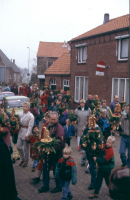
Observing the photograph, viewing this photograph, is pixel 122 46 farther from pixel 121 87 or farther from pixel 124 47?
pixel 121 87

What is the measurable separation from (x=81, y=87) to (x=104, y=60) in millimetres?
3919

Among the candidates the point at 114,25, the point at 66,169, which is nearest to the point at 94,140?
the point at 66,169

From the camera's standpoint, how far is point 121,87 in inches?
592

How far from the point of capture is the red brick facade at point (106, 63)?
1512cm

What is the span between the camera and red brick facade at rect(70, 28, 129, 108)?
1512 cm

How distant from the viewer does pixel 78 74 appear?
775 inches

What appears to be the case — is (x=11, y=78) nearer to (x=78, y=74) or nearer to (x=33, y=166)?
(x=78, y=74)

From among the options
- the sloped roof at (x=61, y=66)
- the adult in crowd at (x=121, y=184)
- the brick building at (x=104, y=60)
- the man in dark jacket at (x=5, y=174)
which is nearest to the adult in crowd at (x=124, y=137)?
the man in dark jacket at (x=5, y=174)

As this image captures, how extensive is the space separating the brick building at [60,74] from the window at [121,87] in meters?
6.57

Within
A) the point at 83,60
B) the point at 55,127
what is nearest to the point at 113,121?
the point at 55,127

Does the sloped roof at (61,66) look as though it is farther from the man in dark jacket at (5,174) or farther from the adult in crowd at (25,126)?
the man in dark jacket at (5,174)

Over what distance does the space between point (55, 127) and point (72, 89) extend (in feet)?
50.7

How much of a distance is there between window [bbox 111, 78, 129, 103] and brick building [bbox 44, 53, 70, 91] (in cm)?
657

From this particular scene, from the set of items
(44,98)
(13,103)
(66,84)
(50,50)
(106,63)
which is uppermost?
(50,50)
